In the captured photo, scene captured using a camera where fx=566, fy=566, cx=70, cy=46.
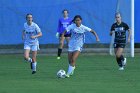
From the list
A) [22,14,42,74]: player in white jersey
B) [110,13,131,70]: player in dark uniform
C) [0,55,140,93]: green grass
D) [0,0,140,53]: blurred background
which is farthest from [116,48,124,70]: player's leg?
[0,0,140,53]: blurred background

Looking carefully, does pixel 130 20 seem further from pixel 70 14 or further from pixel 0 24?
pixel 0 24

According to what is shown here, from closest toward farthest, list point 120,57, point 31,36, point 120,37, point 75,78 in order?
point 75,78, point 31,36, point 120,57, point 120,37

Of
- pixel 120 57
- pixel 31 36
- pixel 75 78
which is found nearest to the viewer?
pixel 75 78

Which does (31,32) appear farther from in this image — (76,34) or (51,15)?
(51,15)

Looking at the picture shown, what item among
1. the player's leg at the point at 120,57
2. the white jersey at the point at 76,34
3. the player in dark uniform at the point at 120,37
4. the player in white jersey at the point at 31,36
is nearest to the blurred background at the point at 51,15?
the player in dark uniform at the point at 120,37

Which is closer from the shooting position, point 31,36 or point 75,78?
point 75,78

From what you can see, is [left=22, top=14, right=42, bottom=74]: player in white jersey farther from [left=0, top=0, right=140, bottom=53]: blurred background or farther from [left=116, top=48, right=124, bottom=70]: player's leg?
[left=0, top=0, right=140, bottom=53]: blurred background

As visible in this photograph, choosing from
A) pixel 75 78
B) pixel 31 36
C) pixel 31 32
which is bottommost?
pixel 75 78

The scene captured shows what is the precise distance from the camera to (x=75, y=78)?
16.8 metres

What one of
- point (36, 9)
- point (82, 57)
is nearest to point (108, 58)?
point (82, 57)

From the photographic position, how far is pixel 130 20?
2653 centimetres

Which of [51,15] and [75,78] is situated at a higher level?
[51,15]

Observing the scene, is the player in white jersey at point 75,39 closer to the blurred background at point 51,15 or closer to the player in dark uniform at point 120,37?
the player in dark uniform at point 120,37

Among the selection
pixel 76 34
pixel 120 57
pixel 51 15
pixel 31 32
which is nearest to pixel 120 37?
pixel 120 57
